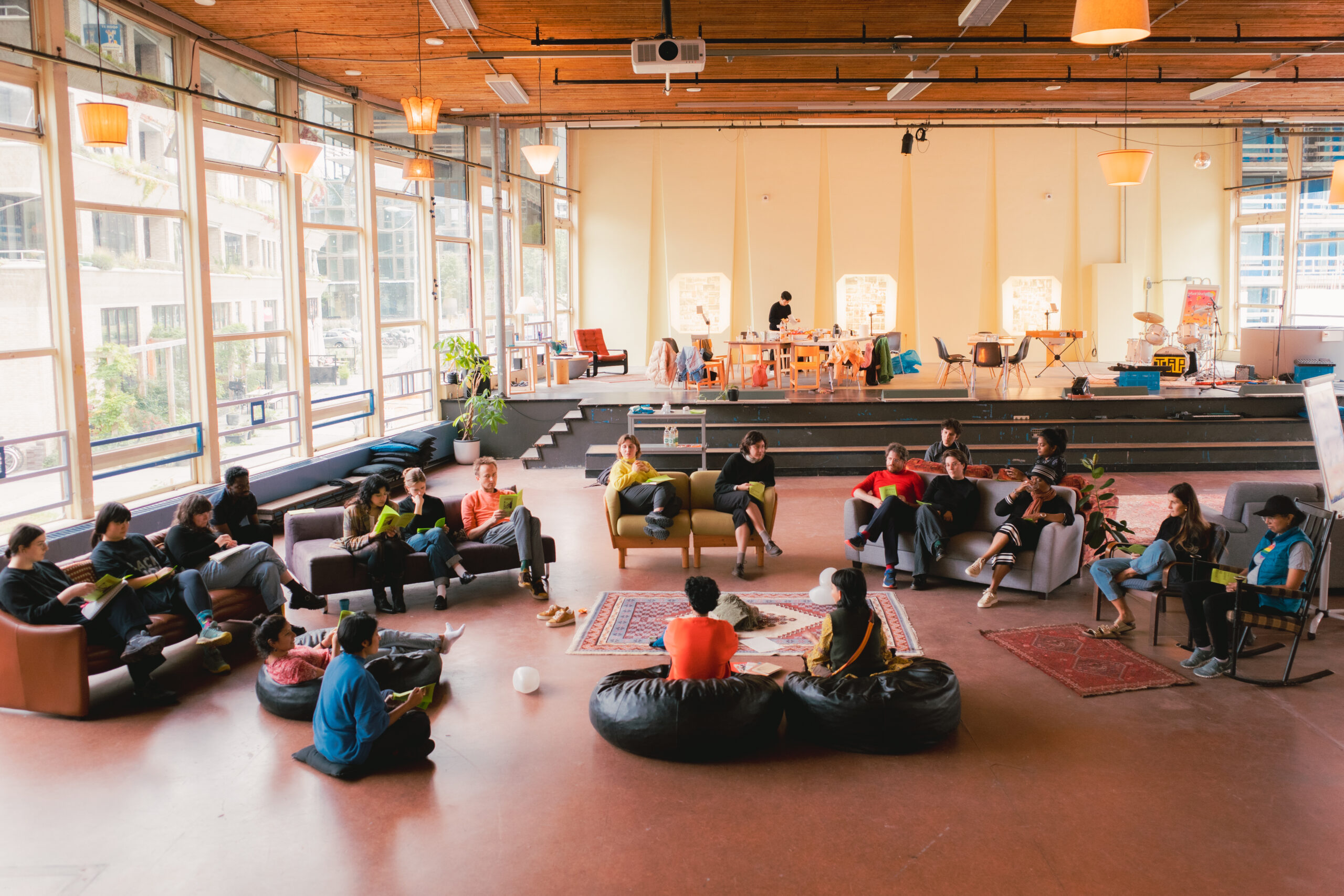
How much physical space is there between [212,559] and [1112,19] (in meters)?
5.65

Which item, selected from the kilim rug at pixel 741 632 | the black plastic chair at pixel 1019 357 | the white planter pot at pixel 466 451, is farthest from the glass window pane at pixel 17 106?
the black plastic chair at pixel 1019 357

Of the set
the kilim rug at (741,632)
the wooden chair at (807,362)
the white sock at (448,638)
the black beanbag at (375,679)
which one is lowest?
the kilim rug at (741,632)

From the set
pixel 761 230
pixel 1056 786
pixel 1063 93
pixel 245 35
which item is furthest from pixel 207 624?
pixel 761 230

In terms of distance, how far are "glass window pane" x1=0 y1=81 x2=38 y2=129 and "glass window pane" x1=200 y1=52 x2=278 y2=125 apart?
1842 mm

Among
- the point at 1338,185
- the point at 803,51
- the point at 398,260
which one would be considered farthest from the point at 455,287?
the point at 1338,185

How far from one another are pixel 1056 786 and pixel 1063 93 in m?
10.7

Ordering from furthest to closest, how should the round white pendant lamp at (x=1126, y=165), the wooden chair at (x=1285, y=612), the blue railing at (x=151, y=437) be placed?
the round white pendant lamp at (x=1126, y=165) → the blue railing at (x=151, y=437) → the wooden chair at (x=1285, y=612)

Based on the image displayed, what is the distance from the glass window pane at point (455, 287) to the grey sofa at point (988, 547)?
297 inches

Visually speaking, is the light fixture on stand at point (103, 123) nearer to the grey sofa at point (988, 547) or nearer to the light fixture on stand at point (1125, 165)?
the grey sofa at point (988, 547)

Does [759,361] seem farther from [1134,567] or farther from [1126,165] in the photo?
[1134,567]

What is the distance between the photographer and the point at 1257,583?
5410 millimetres

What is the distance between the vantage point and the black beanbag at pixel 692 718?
14.2ft

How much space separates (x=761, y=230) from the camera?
1862 centimetres

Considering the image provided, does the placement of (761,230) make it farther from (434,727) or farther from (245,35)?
(434,727)
